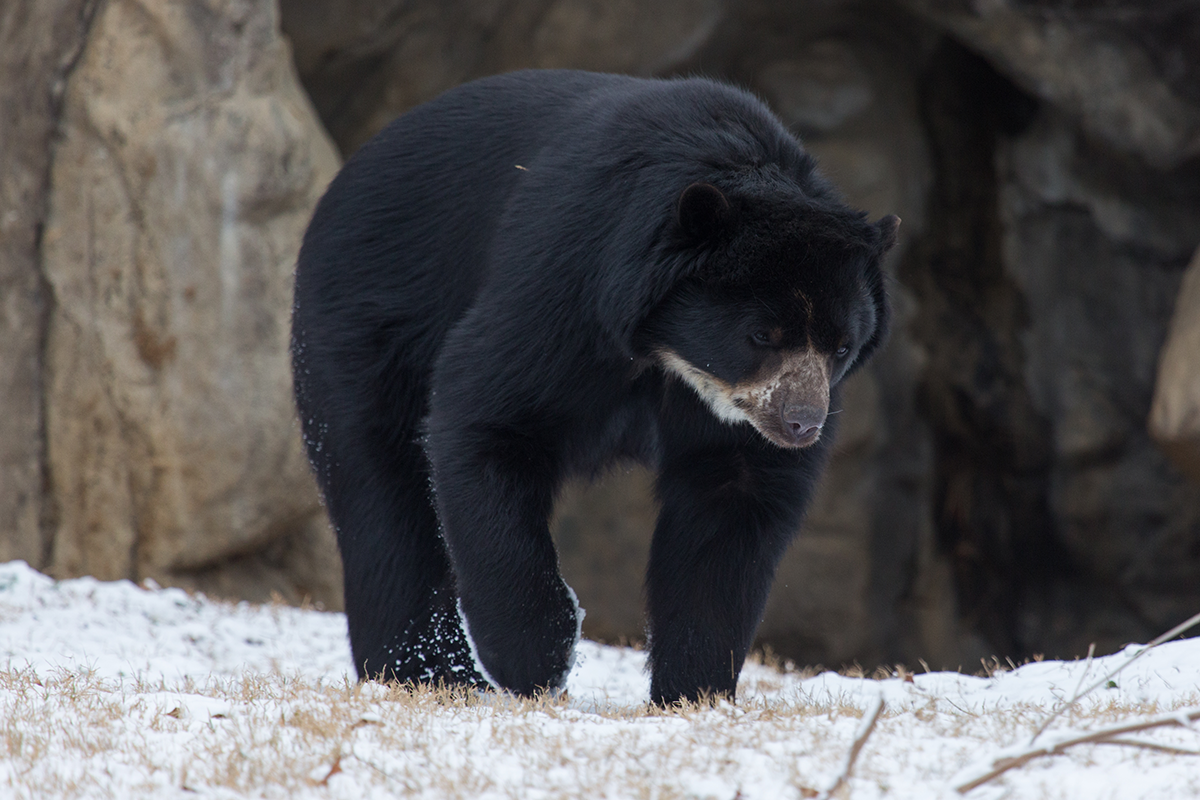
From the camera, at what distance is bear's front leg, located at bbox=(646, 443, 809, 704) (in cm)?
421

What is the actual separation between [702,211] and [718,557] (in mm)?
1160

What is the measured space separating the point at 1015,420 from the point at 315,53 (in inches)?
255

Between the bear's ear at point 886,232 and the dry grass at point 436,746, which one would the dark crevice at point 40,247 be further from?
the bear's ear at point 886,232

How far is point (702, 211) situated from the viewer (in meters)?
3.70

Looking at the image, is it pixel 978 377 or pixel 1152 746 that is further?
pixel 978 377

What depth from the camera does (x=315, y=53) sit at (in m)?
10.0

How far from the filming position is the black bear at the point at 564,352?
3848 mm

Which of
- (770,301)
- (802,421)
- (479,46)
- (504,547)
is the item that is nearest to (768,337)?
(770,301)

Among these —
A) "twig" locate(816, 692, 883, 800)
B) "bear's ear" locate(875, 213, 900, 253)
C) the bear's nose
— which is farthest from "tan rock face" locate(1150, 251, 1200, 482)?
"twig" locate(816, 692, 883, 800)

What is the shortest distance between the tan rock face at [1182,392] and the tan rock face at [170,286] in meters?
5.38

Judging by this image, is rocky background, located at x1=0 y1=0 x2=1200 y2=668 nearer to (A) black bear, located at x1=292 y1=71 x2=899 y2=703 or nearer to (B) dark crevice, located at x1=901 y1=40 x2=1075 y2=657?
(B) dark crevice, located at x1=901 y1=40 x2=1075 y2=657

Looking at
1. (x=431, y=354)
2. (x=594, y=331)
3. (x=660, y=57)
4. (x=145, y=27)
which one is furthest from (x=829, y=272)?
(x=660, y=57)

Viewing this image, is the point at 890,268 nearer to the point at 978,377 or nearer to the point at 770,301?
the point at 978,377

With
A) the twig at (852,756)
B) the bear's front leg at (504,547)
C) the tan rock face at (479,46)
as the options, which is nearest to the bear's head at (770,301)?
the bear's front leg at (504,547)
